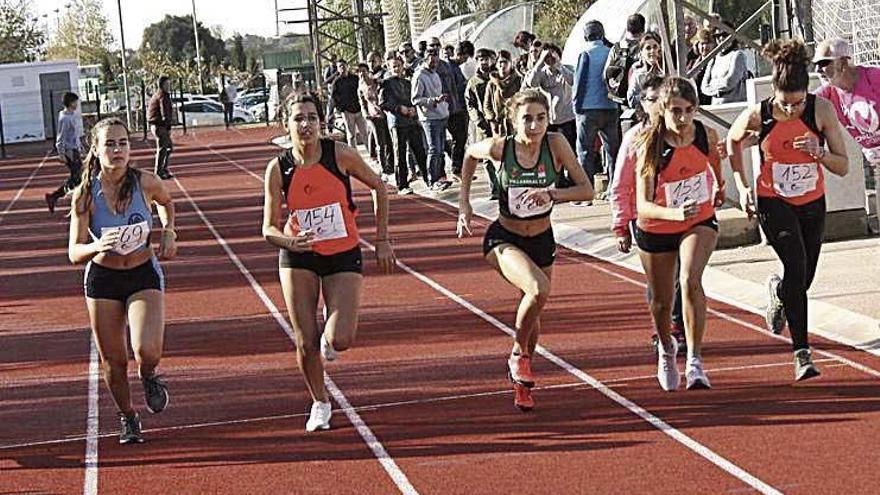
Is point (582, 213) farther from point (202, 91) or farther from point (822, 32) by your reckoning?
point (202, 91)

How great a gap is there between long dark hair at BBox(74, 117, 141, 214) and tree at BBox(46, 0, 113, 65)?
97.0 metres

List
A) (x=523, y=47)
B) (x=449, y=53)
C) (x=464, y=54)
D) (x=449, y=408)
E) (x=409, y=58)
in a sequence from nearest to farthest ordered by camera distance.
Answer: (x=449, y=408) → (x=523, y=47) → (x=449, y=53) → (x=464, y=54) → (x=409, y=58)

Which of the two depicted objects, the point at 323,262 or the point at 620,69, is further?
the point at 620,69

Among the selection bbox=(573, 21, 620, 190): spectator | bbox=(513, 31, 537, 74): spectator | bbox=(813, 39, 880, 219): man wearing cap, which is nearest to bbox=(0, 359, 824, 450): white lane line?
bbox=(813, 39, 880, 219): man wearing cap

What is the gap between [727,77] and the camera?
1812 centimetres

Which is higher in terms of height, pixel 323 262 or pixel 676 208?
pixel 676 208

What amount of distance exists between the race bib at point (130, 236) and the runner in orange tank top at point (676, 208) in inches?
107

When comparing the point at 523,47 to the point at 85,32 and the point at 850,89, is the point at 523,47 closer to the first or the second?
the point at 850,89

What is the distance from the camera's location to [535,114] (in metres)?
9.38

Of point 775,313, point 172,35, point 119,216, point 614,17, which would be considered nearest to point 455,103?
point 614,17

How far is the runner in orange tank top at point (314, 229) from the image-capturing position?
901 cm

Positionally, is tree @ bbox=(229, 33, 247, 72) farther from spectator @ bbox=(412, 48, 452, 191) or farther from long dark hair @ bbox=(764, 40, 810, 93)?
long dark hair @ bbox=(764, 40, 810, 93)

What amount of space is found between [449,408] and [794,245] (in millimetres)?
2142

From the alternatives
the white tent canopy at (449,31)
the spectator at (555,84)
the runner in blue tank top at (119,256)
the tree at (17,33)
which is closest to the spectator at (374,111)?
the spectator at (555,84)
